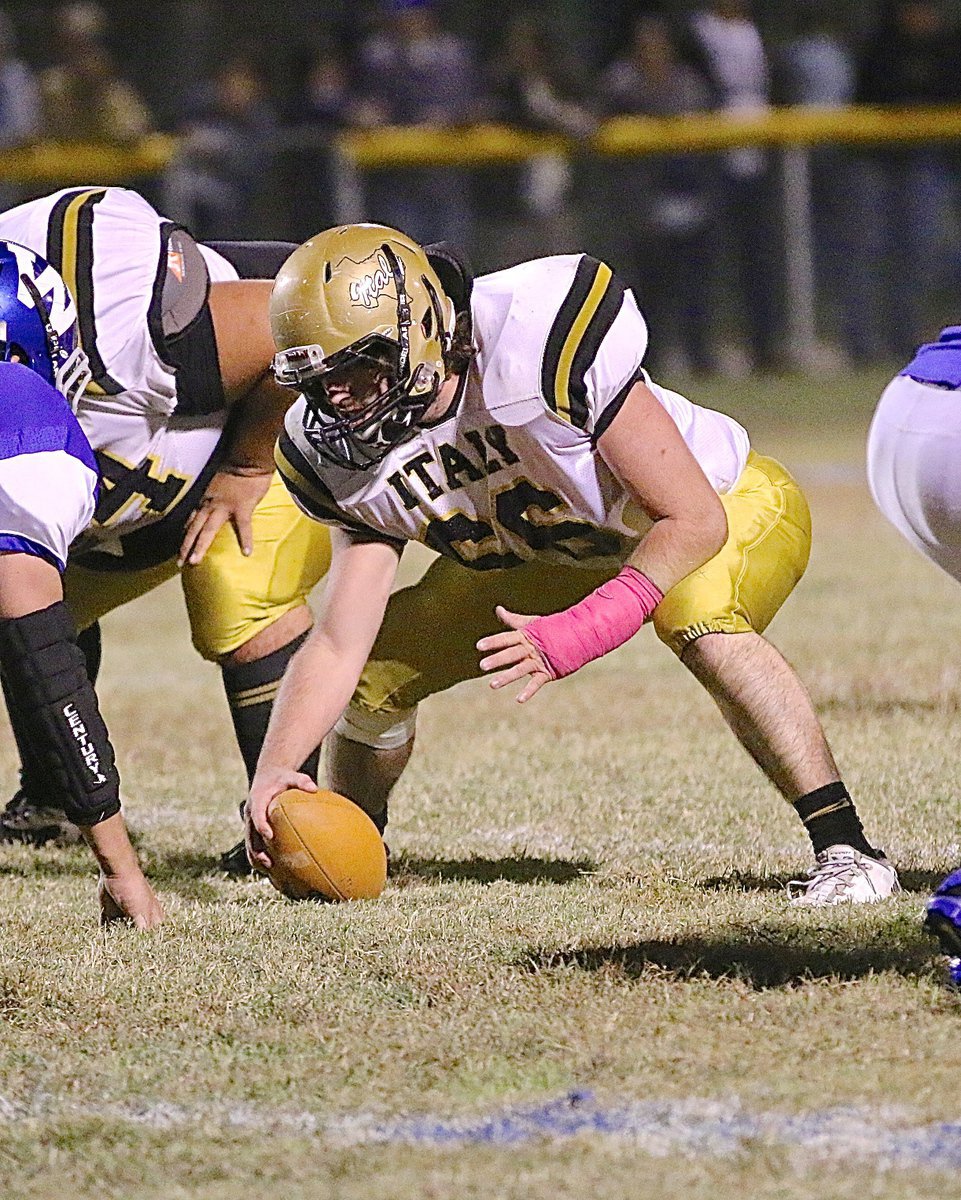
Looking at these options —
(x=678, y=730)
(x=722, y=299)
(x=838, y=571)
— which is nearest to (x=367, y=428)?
(x=678, y=730)

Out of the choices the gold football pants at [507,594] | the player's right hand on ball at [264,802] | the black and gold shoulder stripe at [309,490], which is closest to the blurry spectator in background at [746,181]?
the gold football pants at [507,594]

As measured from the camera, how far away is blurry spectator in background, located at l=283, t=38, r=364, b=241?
42.6ft

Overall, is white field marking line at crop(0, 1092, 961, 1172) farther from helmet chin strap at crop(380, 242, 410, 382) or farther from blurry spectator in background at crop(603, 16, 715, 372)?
blurry spectator in background at crop(603, 16, 715, 372)

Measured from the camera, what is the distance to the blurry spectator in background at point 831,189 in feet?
45.5

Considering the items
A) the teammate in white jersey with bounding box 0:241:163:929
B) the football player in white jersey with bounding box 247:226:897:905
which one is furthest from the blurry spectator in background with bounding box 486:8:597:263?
the teammate in white jersey with bounding box 0:241:163:929

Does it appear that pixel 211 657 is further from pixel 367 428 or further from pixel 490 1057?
pixel 490 1057

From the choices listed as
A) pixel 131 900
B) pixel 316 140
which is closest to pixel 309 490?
pixel 131 900

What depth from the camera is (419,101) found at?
43.3 feet

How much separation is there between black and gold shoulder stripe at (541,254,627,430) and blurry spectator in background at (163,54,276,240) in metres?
9.18

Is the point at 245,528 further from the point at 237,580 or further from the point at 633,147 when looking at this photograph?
the point at 633,147

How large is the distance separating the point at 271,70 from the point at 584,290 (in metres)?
14.5

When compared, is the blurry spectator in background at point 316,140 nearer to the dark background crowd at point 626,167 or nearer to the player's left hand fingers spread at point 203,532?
the dark background crowd at point 626,167

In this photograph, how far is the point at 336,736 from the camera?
452 cm

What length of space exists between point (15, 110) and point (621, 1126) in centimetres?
1157
